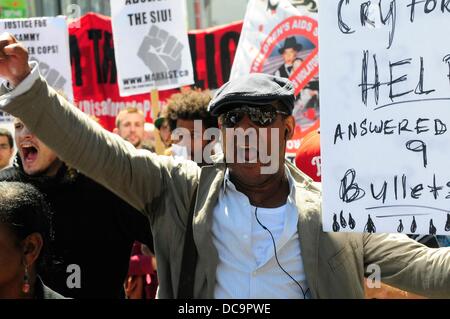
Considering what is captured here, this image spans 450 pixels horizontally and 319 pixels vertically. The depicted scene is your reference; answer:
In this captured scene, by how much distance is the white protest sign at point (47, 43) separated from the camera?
5.60 m

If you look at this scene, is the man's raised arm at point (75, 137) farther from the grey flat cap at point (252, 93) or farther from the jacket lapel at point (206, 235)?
the grey flat cap at point (252, 93)

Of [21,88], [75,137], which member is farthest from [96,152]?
[21,88]

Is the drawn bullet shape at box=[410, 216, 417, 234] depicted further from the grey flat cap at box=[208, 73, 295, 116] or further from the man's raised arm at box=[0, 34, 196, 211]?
the man's raised arm at box=[0, 34, 196, 211]

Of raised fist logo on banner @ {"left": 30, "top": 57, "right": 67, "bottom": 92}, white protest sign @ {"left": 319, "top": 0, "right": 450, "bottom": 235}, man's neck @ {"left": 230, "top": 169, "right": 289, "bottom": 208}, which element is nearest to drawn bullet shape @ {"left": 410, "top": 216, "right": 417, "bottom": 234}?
white protest sign @ {"left": 319, "top": 0, "right": 450, "bottom": 235}

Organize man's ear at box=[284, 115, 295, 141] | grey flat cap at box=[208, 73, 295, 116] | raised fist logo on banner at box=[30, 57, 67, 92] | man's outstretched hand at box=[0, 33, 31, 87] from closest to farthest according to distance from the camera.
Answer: man's outstretched hand at box=[0, 33, 31, 87] → grey flat cap at box=[208, 73, 295, 116] → man's ear at box=[284, 115, 295, 141] → raised fist logo on banner at box=[30, 57, 67, 92]

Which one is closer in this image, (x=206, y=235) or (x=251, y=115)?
(x=206, y=235)

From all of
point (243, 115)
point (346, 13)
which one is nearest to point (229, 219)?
point (243, 115)

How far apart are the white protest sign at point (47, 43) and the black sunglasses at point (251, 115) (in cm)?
330

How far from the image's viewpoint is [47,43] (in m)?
5.61

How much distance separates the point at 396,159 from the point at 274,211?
410mm

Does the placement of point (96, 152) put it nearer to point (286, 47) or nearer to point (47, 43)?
point (47, 43)

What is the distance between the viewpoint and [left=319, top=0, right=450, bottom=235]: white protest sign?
2271mm

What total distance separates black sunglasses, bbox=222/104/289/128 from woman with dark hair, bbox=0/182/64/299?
→ 0.61 m

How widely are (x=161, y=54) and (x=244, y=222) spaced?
3906mm
